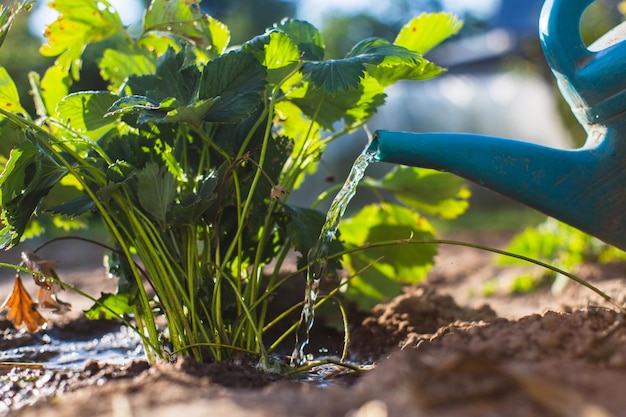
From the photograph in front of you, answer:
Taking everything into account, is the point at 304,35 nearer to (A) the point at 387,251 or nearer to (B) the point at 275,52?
(B) the point at 275,52

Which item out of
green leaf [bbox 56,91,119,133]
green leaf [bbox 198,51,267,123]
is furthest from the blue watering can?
green leaf [bbox 56,91,119,133]

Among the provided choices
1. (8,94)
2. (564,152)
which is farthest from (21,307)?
(564,152)

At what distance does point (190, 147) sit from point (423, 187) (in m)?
0.59

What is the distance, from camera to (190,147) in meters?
1.40

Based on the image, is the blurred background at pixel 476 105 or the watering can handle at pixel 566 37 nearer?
the watering can handle at pixel 566 37

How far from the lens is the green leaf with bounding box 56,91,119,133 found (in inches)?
50.4

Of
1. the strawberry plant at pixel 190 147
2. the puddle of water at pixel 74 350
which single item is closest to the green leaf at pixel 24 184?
the strawberry plant at pixel 190 147

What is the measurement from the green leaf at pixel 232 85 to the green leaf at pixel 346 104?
0.19 meters

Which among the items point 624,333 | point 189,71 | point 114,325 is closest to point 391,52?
point 189,71

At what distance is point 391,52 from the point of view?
1230 mm

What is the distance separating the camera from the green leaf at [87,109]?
128cm

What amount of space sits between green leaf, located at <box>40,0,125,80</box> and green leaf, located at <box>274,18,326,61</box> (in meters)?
0.37

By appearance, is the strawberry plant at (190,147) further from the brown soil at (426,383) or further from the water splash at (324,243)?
the brown soil at (426,383)

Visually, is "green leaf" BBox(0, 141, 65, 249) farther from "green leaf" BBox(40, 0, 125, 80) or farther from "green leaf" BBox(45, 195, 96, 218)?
"green leaf" BBox(40, 0, 125, 80)
